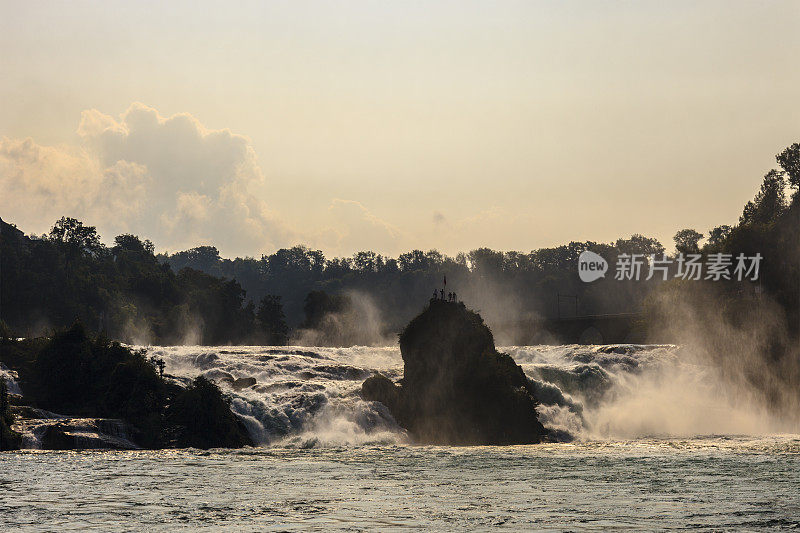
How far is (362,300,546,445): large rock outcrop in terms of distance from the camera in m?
52.2

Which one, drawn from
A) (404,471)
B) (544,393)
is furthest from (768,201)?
(404,471)

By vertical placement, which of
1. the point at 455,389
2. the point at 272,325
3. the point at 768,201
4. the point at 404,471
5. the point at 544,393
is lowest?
the point at 404,471

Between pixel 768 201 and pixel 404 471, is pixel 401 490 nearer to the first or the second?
pixel 404 471

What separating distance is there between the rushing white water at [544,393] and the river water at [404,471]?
170mm

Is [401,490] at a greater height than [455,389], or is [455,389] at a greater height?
[455,389]

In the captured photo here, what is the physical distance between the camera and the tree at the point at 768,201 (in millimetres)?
112106

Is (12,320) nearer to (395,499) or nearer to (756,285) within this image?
(756,285)

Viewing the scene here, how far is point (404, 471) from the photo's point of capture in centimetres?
3566

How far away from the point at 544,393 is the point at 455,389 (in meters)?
11.1

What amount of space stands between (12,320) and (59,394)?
7751cm

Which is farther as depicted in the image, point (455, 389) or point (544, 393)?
point (544, 393)

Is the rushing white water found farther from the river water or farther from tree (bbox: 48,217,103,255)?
tree (bbox: 48,217,103,255)

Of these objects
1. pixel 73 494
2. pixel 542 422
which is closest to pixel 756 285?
pixel 542 422

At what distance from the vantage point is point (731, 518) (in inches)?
958
